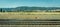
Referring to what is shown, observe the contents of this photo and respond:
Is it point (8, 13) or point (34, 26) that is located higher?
point (34, 26)

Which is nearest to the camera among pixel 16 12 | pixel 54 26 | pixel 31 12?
pixel 54 26

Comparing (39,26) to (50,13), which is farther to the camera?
(50,13)

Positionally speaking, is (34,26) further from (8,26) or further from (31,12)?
(31,12)

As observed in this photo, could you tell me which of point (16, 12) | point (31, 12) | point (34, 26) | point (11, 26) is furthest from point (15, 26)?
point (31, 12)

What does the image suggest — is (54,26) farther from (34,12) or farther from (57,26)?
(34,12)

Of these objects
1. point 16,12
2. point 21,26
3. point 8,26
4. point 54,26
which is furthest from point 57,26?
point 16,12

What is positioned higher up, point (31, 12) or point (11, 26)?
point (11, 26)

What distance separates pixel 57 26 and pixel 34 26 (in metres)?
1.42

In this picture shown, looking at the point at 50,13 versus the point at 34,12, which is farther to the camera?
the point at 34,12

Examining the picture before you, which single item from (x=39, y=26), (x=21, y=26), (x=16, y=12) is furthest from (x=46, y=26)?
(x=16, y=12)

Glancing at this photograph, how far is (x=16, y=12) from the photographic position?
3128 cm

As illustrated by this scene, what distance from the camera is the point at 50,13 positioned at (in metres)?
31.9

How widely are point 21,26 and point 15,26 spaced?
14.5 inches

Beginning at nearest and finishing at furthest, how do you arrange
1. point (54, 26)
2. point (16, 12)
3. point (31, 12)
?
point (54, 26) < point (16, 12) < point (31, 12)
